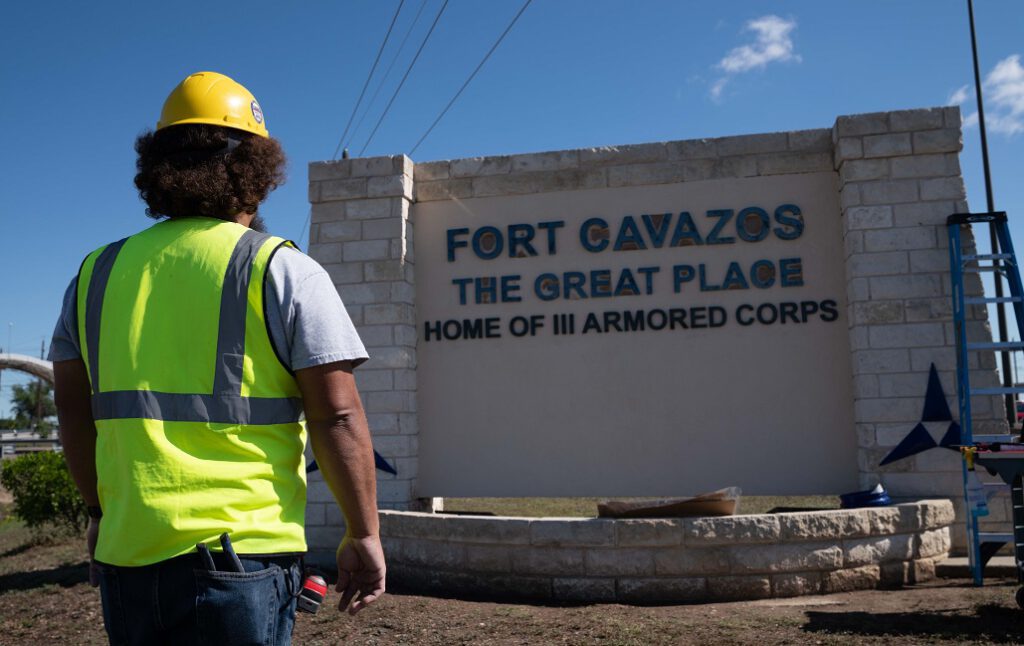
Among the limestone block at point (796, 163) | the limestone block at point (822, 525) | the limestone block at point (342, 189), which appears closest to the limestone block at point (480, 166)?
the limestone block at point (342, 189)

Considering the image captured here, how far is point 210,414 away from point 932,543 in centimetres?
687

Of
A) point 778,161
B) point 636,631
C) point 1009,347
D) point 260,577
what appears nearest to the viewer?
point 260,577

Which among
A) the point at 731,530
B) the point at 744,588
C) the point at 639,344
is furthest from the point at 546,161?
the point at 744,588

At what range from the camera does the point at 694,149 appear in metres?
8.43

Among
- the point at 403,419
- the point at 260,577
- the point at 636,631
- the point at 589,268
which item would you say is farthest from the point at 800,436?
the point at 260,577

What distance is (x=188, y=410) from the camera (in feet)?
6.19

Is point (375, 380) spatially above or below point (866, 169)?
below

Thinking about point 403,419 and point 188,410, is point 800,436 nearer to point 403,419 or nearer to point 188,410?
point 403,419

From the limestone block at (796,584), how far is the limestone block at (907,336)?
227 cm

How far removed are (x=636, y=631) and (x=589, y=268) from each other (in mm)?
3928

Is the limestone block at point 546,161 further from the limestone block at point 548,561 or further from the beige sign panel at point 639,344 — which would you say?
the limestone block at point 548,561

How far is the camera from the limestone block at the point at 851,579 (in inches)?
263

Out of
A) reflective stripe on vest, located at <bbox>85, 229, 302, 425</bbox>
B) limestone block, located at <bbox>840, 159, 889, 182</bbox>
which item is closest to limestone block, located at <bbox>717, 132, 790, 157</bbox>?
limestone block, located at <bbox>840, 159, 889, 182</bbox>

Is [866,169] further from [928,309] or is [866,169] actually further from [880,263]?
[928,309]
